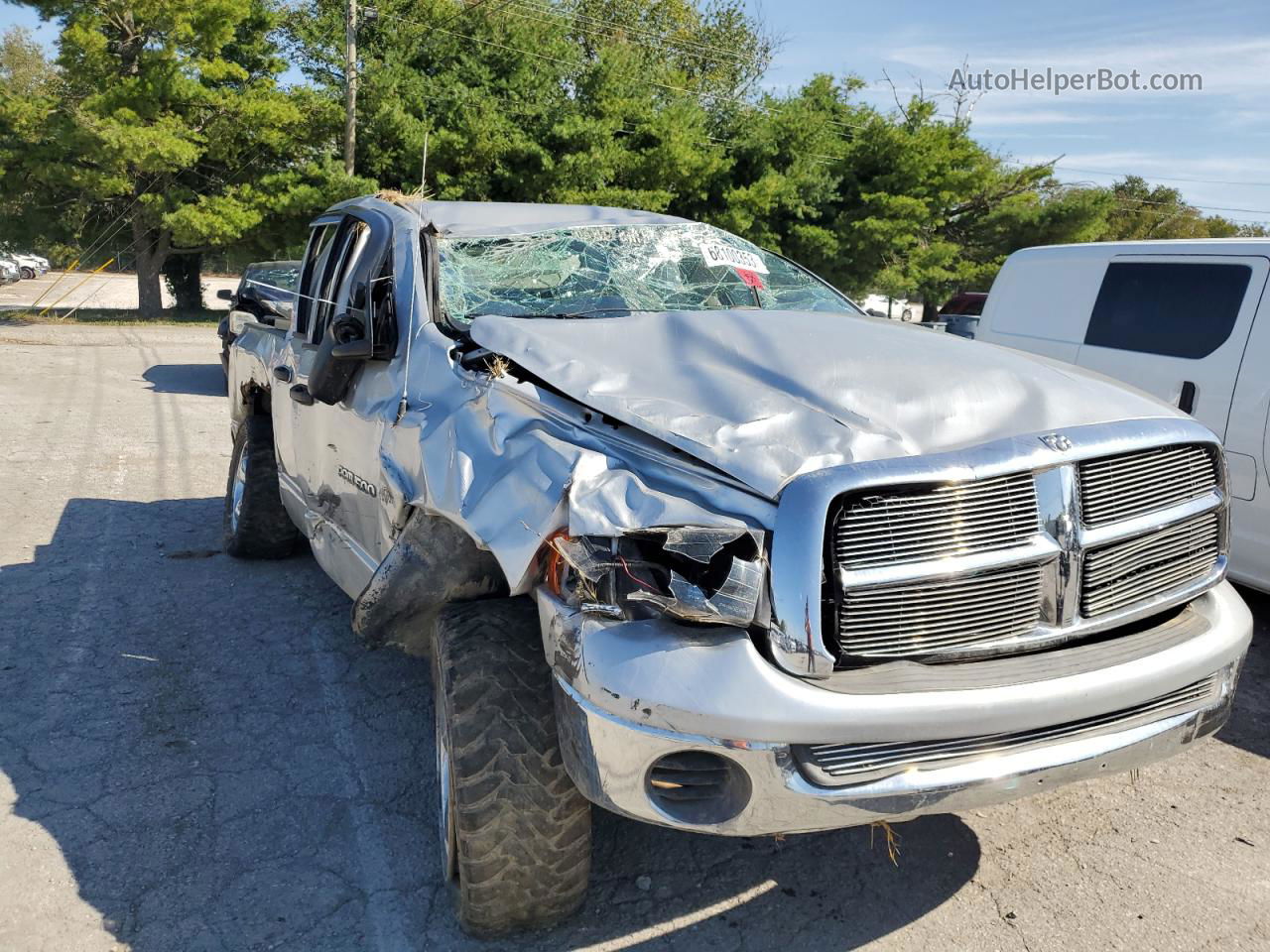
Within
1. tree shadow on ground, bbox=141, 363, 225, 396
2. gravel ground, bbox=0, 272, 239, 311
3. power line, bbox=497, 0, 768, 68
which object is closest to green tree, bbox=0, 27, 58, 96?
gravel ground, bbox=0, 272, 239, 311

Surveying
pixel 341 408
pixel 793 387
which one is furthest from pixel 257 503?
pixel 793 387

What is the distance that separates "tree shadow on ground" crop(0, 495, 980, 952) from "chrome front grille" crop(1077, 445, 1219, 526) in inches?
48.5

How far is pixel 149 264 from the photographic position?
24062 mm

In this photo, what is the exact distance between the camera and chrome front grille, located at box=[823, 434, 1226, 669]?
220 cm

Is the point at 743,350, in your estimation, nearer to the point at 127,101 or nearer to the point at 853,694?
the point at 853,694

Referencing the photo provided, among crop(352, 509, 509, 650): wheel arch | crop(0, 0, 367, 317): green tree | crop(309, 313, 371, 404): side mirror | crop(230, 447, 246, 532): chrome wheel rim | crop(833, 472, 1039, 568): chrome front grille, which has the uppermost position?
crop(0, 0, 367, 317): green tree

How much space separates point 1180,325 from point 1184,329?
0.04m

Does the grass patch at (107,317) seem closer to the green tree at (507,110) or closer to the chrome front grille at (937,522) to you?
the green tree at (507,110)

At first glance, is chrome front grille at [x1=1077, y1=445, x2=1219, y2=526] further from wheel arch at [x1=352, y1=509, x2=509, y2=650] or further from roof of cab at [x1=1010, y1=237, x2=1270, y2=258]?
roof of cab at [x1=1010, y1=237, x2=1270, y2=258]

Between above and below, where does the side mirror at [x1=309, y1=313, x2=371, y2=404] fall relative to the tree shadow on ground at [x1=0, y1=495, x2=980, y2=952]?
above

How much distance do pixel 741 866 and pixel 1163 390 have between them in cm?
380

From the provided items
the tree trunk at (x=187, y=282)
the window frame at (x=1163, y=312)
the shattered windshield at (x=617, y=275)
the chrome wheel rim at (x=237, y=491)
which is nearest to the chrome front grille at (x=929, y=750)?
the shattered windshield at (x=617, y=275)

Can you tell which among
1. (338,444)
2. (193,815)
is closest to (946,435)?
(338,444)

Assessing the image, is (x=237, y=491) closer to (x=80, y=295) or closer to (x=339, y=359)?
(x=339, y=359)
